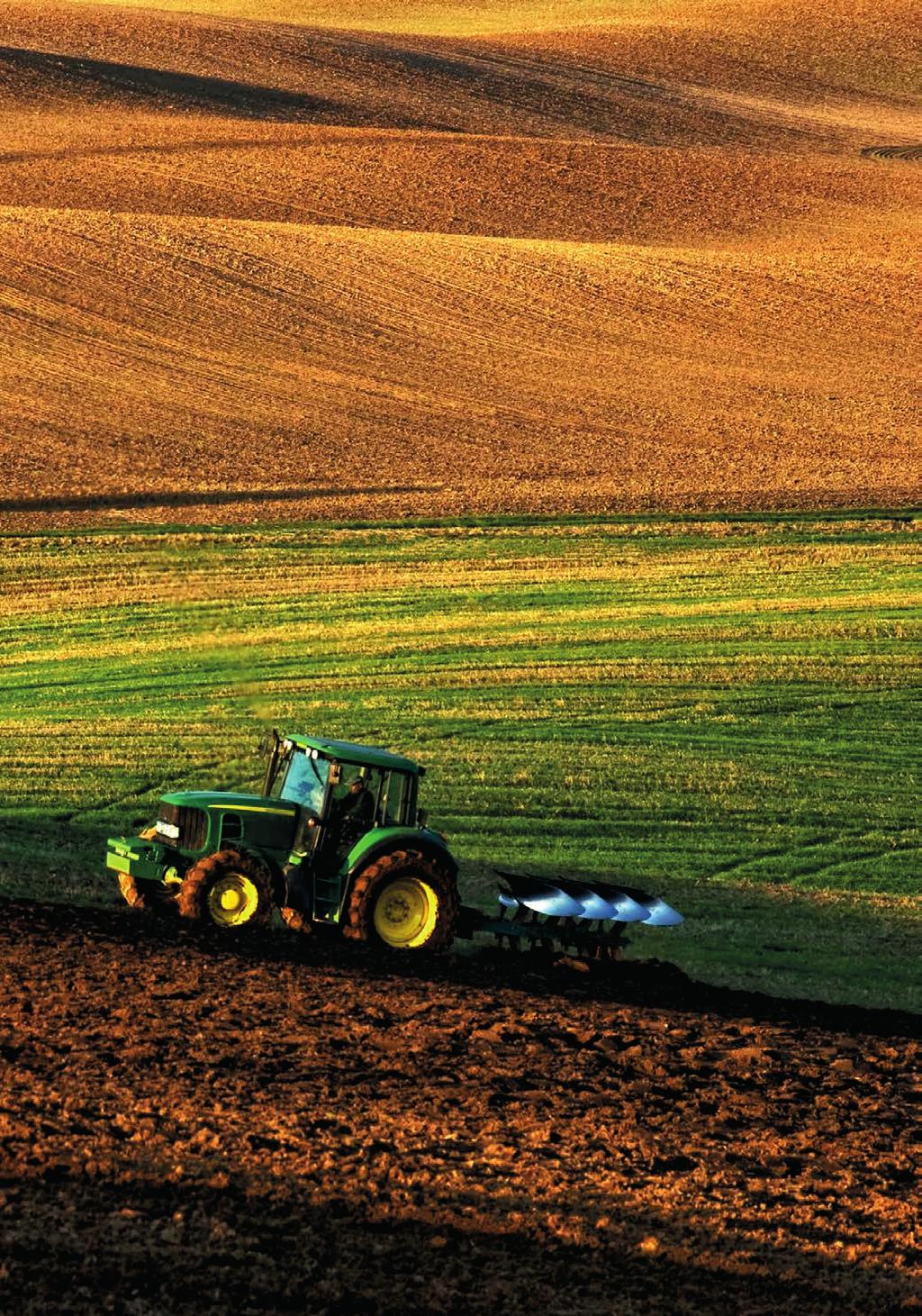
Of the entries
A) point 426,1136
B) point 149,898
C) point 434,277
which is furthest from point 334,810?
point 434,277

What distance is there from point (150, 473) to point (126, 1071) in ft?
102

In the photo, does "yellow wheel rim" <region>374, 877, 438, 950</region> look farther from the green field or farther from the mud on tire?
the green field

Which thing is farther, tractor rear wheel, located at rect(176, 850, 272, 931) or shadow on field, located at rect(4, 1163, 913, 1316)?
tractor rear wheel, located at rect(176, 850, 272, 931)

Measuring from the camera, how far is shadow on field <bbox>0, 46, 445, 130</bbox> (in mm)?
81438

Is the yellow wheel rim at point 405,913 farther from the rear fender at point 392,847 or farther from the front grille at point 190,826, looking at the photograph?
the front grille at point 190,826

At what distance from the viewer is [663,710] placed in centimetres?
2773

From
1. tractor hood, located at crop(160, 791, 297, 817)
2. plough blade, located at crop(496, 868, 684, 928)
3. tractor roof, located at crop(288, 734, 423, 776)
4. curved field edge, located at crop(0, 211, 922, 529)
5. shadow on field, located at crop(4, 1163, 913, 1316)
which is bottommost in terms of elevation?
shadow on field, located at crop(4, 1163, 913, 1316)

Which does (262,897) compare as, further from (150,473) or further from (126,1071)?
(150,473)

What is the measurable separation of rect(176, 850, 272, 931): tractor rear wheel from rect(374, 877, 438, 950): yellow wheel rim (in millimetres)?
891

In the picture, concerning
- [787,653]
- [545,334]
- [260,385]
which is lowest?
[787,653]

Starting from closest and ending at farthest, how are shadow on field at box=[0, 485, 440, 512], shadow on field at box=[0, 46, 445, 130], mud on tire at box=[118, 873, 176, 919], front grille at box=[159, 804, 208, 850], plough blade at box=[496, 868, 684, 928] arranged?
front grille at box=[159, 804, 208, 850]
plough blade at box=[496, 868, 684, 928]
mud on tire at box=[118, 873, 176, 919]
shadow on field at box=[0, 485, 440, 512]
shadow on field at box=[0, 46, 445, 130]

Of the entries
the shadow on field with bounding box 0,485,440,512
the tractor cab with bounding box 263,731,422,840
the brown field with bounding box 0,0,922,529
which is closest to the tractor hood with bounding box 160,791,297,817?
the tractor cab with bounding box 263,731,422,840

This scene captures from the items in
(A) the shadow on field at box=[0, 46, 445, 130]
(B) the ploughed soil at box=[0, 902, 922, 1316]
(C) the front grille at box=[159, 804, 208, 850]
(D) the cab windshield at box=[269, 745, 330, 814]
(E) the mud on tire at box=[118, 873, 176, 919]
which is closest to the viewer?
(B) the ploughed soil at box=[0, 902, 922, 1316]

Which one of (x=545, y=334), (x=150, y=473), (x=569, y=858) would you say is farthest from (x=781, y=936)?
(x=545, y=334)
